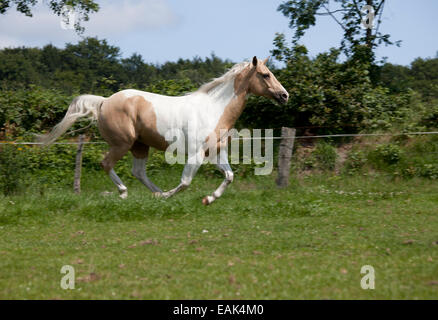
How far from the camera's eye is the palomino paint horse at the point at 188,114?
8.15 metres

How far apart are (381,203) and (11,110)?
10.8m

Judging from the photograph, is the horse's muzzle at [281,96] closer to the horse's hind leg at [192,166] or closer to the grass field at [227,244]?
the horse's hind leg at [192,166]

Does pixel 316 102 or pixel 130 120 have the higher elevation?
pixel 316 102

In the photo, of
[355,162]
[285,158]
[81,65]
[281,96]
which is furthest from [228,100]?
[81,65]

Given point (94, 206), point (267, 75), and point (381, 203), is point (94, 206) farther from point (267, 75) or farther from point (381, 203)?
point (381, 203)

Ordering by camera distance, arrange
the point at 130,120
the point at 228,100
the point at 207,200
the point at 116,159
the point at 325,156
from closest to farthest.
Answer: the point at 207,200 → the point at 130,120 → the point at 228,100 → the point at 116,159 → the point at 325,156

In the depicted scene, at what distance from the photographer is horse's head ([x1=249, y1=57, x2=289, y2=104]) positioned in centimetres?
831

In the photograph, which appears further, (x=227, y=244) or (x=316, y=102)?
(x=316, y=102)

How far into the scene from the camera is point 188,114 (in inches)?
320

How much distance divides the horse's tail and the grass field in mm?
1078

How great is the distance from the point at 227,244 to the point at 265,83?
3507mm

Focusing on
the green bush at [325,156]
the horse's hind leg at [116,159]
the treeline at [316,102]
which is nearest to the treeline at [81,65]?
the treeline at [316,102]

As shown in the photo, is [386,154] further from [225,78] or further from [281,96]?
[225,78]

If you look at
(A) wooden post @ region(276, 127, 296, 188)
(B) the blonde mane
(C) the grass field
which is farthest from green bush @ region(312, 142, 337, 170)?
(B) the blonde mane
